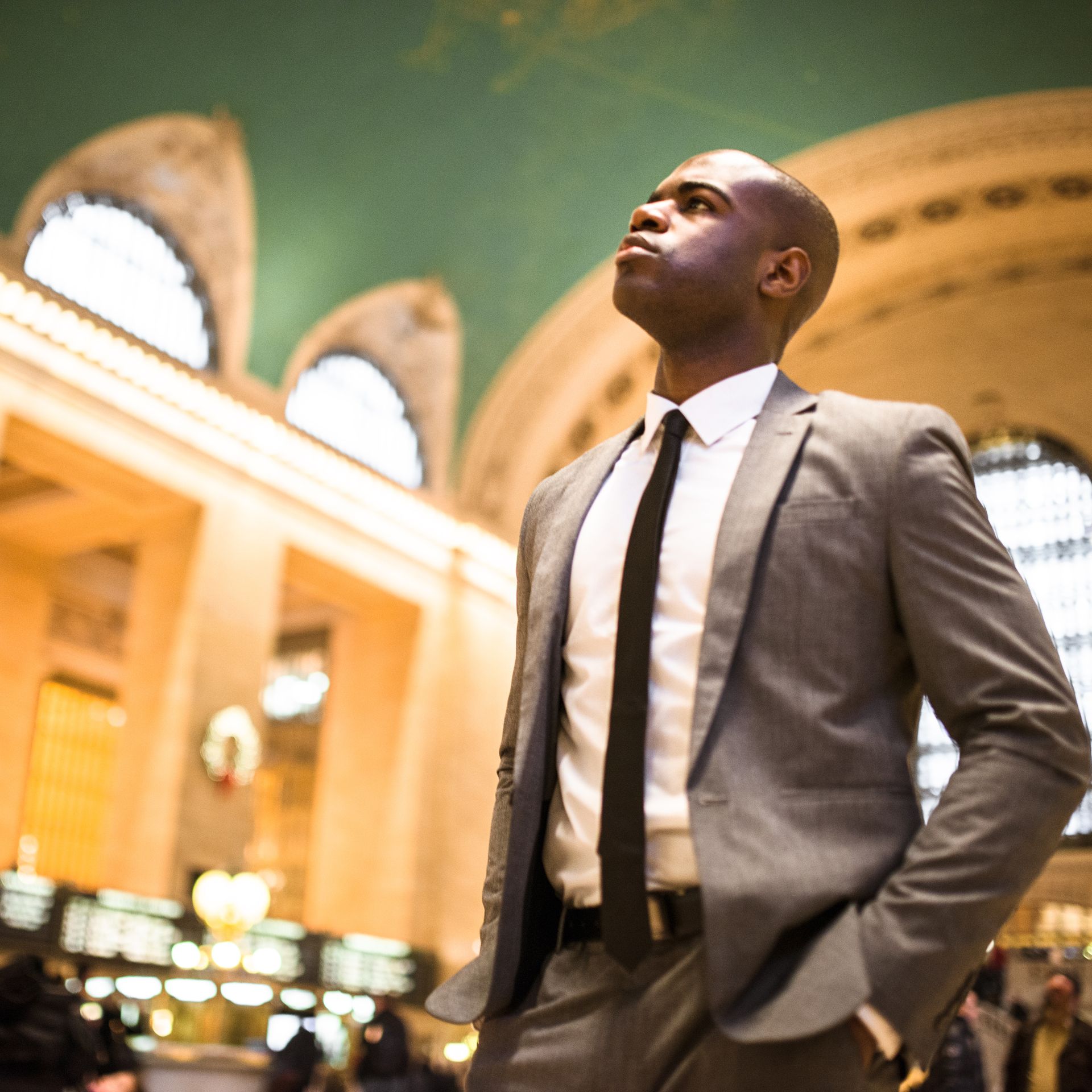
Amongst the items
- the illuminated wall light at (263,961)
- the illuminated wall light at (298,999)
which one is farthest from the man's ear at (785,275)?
the illuminated wall light at (298,999)

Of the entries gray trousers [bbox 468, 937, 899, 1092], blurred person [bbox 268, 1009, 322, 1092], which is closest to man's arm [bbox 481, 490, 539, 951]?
gray trousers [bbox 468, 937, 899, 1092]

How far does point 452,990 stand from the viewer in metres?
1.63

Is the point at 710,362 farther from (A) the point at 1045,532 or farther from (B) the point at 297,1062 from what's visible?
(A) the point at 1045,532

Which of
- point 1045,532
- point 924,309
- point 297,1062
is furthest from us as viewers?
point 1045,532

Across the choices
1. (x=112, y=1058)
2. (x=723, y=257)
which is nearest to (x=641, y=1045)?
(x=723, y=257)

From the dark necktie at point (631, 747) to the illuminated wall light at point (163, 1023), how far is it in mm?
12298

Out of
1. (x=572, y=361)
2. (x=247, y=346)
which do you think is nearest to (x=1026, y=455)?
(x=572, y=361)

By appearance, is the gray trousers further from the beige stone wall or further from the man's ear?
the beige stone wall

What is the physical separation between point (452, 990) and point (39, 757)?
1869 centimetres

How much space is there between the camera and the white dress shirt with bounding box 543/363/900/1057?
152cm

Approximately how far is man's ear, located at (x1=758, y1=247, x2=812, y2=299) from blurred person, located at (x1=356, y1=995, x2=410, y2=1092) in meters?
9.15

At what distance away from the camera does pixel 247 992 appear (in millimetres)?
13859

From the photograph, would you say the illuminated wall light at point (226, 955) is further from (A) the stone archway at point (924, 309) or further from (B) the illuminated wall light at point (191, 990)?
(A) the stone archway at point (924, 309)

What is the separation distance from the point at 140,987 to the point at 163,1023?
50cm
